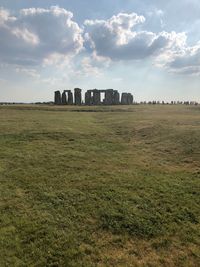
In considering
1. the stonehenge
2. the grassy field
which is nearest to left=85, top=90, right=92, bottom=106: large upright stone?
the stonehenge

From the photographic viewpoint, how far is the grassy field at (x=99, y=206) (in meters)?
5.89

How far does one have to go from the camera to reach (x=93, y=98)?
196 ft

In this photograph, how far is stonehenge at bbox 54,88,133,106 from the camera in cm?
5691

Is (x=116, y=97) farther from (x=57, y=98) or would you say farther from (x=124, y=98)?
(x=57, y=98)

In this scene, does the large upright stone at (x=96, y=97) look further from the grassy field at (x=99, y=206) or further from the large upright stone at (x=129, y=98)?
the grassy field at (x=99, y=206)

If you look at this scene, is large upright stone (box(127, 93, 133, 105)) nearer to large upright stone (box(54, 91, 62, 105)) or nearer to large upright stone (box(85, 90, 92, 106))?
large upright stone (box(85, 90, 92, 106))

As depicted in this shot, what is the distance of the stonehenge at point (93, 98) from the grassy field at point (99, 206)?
4284 cm

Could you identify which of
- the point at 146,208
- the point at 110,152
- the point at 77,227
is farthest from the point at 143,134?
the point at 77,227

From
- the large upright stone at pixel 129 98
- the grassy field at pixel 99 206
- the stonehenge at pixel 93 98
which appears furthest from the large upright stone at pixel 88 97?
the grassy field at pixel 99 206

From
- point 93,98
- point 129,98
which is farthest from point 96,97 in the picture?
point 129,98

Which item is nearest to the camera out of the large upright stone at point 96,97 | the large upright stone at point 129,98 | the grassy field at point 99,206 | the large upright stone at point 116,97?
the grassy field at point 99,206

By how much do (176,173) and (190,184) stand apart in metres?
1.24

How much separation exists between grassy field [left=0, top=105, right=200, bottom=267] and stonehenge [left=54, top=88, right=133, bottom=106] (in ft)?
141

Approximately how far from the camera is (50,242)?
6195 millimetres
